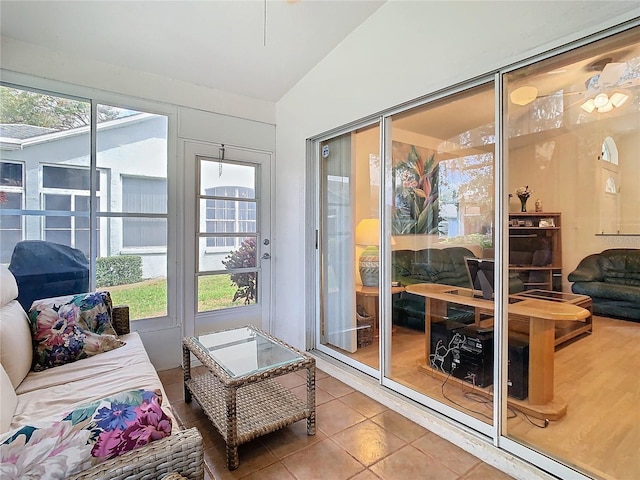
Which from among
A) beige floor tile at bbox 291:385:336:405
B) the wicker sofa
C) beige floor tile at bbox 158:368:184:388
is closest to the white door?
beige floor tile at bbox 158:368:184:388

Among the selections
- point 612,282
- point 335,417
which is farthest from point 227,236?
point 612,282

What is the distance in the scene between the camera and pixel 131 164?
2.79 meters

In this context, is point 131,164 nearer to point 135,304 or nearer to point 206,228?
point 206,228

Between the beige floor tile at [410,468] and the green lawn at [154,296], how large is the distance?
2.09m

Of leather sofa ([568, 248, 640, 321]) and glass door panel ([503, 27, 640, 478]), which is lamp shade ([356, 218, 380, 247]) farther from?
leather sofa ([568, 248, 640, 321])

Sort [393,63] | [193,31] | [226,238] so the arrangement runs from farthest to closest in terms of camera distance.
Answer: [226,238], [193,31], [393,63]

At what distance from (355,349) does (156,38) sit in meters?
2.88

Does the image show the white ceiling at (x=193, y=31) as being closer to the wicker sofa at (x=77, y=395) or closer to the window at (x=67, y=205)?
the window at (x=67, y=205)

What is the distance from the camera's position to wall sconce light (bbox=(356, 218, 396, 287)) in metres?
2.67

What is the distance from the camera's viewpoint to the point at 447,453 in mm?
1781

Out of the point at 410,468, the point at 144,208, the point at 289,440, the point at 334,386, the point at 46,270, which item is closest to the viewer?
the point at 410,468

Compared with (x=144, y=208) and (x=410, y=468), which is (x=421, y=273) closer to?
(x=410, y=468)

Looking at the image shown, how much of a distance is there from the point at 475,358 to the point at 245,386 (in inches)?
60.3

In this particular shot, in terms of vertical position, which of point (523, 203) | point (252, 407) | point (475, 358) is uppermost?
point (523, 203)
